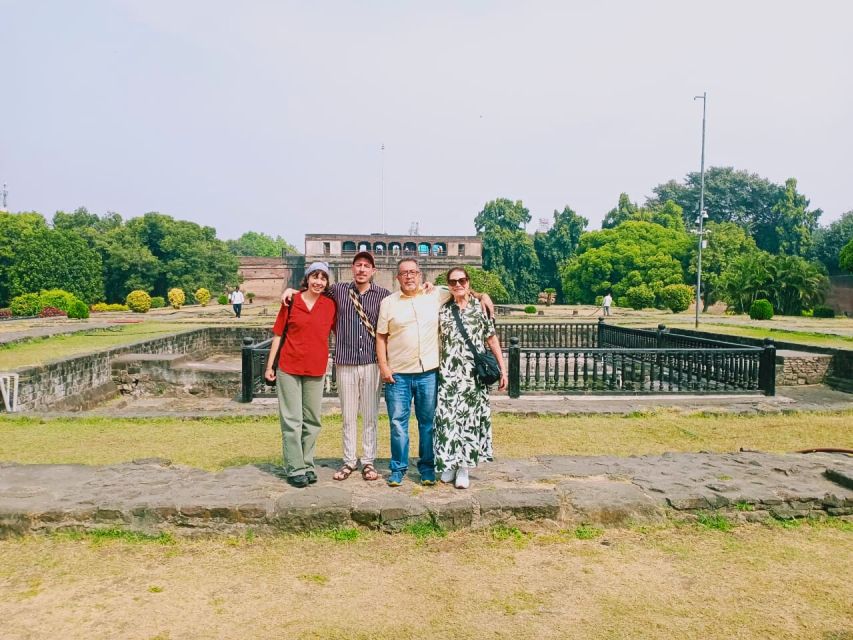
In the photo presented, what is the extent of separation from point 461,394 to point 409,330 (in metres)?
0.47

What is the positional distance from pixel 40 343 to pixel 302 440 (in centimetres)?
1225

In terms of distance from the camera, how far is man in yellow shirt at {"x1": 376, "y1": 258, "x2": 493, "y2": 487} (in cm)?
350

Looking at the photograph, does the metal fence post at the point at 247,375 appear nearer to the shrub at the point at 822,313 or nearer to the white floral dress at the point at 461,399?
the white floral dress at the point at 461,399

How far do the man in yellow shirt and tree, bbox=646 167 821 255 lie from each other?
161 feet

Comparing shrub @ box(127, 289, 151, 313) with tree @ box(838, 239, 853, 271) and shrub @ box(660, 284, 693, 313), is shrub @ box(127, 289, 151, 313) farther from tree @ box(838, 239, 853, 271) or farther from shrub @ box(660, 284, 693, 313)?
tree @ box(838, 239, 853, 271)

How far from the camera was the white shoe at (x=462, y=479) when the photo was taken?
11.4 feet

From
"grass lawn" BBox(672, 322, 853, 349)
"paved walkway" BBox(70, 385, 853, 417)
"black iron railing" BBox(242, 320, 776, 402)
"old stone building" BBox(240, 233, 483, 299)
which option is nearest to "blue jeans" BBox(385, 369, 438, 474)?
"paved walkway" BBox(70, 385, 853, 417)

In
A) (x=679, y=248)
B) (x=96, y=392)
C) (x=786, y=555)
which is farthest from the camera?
(x=679, y=248)

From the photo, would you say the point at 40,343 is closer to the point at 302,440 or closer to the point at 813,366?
the point at 302,440

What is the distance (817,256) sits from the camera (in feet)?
142

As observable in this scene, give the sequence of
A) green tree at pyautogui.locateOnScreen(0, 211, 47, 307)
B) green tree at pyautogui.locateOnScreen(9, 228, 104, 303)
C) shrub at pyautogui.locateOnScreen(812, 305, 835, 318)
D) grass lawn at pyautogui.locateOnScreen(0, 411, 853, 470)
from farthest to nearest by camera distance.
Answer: green tree at pyautogui.locateOnScreen(0, 211, 47, 307)
green tree at pyautogui.locateOnScreen(9, 228, 104, 303)
shrub at pyautogui.locateOnScreen(812, 305, 835, 318)
grass lawn at pyautogui.locateOnScreen(0, 411, 853, 470)

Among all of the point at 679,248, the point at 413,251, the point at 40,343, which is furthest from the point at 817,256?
the point at 40,343

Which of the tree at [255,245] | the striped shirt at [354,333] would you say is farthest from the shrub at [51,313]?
the tree at [255,245]

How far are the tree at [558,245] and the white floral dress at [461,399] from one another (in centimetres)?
4637
